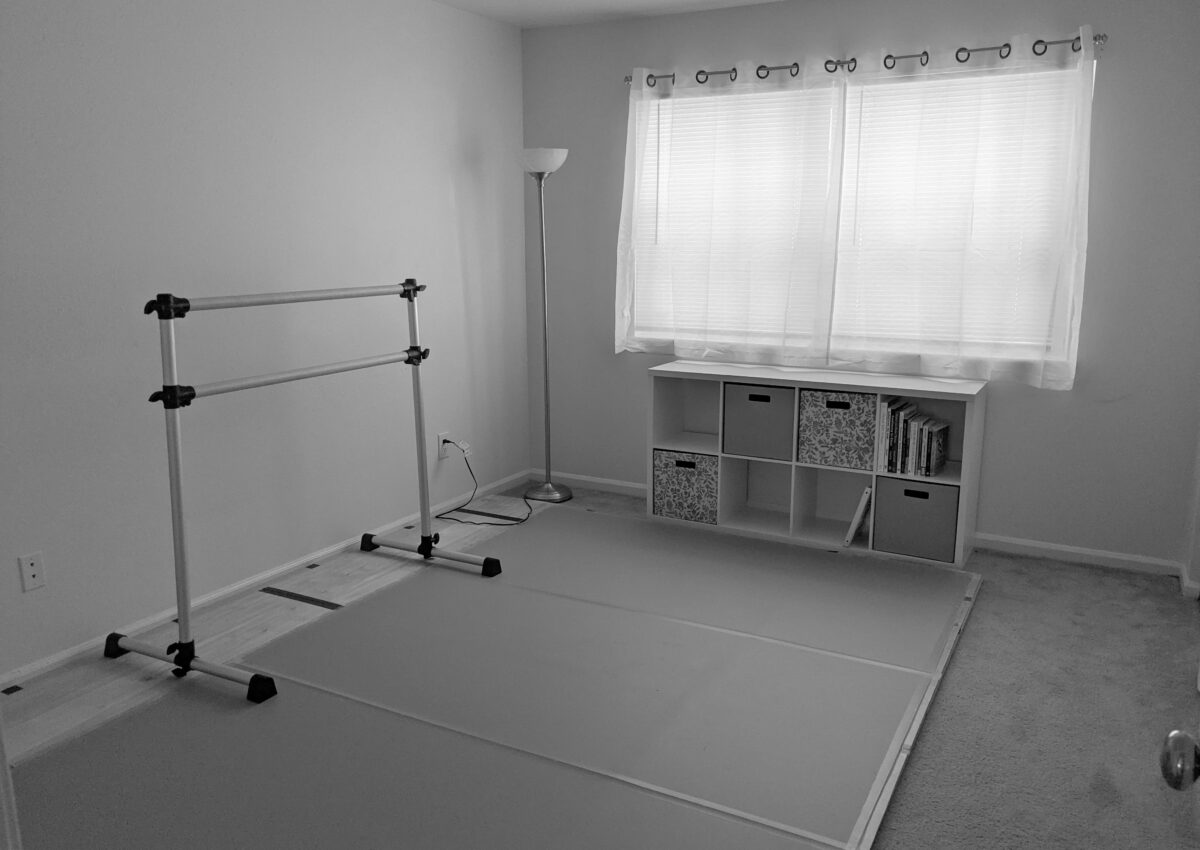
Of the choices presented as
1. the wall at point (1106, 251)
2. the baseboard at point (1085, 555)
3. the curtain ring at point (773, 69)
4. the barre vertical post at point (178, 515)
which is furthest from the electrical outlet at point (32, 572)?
the baseboard at point (1085, 555)

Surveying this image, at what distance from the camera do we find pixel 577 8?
4348 mm

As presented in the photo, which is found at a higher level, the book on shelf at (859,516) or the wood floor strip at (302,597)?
the book on shelf at (859,516)

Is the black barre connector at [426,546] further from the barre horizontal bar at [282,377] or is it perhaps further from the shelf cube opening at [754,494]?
the shelf cube opening at [754,494]

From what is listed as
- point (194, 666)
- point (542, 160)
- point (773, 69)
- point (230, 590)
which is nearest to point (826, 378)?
point (773, 69)

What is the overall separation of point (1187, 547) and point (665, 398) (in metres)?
2.21

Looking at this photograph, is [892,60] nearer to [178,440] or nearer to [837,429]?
[837,429]

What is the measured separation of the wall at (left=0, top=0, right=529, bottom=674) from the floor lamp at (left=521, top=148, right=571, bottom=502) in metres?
0.28

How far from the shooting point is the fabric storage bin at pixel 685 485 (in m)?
4.29

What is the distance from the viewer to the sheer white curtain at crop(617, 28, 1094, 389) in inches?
147

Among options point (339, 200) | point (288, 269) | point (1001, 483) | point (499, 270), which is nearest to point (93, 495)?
point (288, 269)

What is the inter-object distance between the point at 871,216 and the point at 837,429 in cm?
94

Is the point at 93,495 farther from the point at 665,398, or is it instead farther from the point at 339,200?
the point at 665,398

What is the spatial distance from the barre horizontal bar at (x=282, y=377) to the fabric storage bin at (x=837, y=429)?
5.50ft

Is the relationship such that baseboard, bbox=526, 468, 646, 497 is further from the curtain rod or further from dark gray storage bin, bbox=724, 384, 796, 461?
the curtain rod
